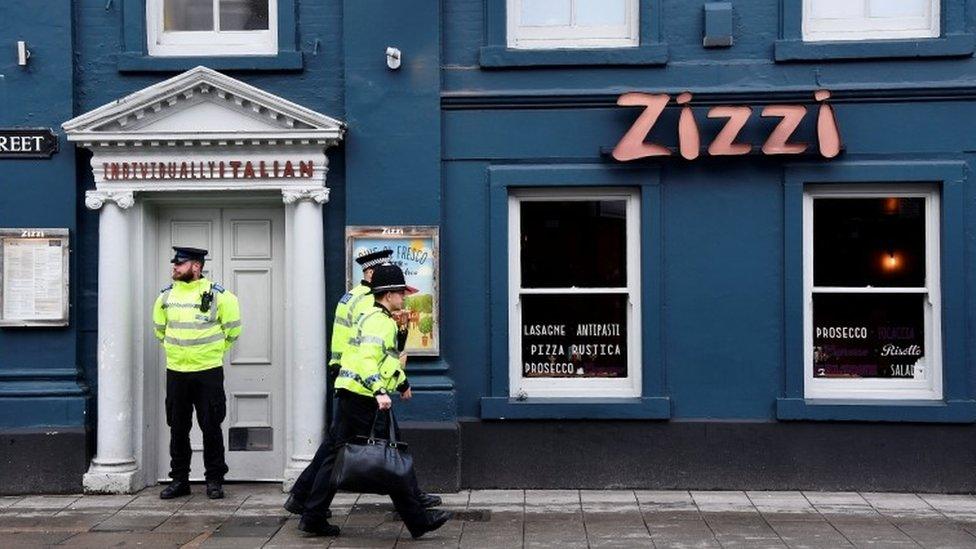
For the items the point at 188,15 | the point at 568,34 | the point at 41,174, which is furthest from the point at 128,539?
the point at 568,34

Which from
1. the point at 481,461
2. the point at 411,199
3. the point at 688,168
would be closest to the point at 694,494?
the point at 481,461

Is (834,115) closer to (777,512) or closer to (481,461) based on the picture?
(777,512)

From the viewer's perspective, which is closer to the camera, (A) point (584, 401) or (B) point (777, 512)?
(B) point (777, 512)

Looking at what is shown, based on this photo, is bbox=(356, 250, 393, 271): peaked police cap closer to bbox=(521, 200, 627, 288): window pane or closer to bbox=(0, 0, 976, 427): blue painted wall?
bbox=(0, 0, 976, 427): blue painted wall

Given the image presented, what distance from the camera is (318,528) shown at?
8.95m

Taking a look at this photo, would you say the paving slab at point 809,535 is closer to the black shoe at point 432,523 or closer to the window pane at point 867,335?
the window pane at point 867,335

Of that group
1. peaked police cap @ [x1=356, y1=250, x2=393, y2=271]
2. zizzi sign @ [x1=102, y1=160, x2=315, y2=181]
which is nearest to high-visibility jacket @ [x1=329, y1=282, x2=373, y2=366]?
peaked police cap @ [x1=356, y1=250, x2=393, y2=271]

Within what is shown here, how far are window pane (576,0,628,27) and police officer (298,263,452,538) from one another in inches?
133

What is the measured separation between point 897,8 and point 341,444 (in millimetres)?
6022

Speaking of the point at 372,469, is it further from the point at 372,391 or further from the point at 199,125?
the point at 199,125

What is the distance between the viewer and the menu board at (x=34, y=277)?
35.1ft

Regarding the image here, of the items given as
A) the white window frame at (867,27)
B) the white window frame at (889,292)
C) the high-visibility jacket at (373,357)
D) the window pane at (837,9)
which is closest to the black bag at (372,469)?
the high-visibility jacket at (373,357)

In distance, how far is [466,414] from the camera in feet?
35.4

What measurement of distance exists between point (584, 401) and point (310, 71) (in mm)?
3660
